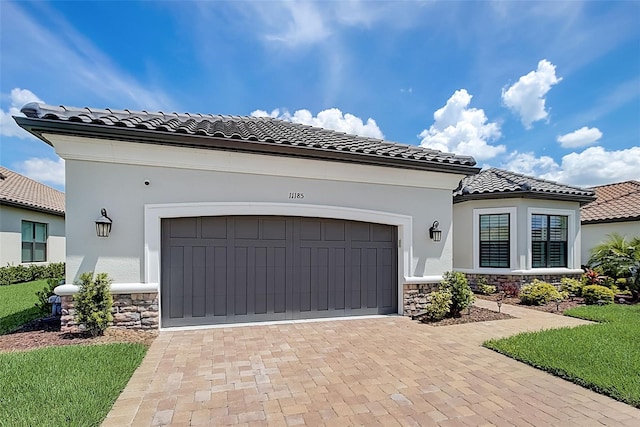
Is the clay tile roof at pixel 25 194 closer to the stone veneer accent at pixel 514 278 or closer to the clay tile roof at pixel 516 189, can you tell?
the clay tile roof at pixel 516 189

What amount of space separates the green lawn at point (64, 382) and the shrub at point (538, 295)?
11087 mm

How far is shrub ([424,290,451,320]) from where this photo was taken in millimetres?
7840

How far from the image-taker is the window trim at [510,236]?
11492 mm

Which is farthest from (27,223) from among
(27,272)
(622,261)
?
(622,261)

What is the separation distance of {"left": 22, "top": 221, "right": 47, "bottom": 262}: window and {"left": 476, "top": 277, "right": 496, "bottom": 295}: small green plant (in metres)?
21.0

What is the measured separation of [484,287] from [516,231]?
237cm

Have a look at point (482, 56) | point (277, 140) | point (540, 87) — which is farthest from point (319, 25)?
point (540, 87)

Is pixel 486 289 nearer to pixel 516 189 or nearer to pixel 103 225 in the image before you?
pixel 516 189

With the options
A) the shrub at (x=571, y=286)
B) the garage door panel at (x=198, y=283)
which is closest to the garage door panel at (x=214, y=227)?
the garage door panel at (x=198, y=283)

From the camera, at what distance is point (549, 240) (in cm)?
1206

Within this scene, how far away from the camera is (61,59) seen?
8406mm

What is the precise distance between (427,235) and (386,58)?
653cm

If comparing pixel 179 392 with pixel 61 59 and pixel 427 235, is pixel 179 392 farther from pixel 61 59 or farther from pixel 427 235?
pixel 61 59

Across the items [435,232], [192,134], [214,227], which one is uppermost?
[192,134]
